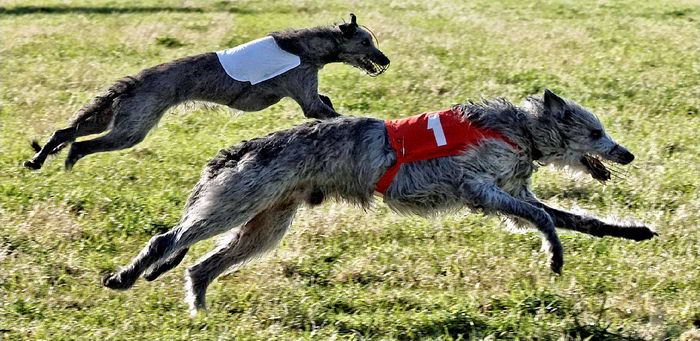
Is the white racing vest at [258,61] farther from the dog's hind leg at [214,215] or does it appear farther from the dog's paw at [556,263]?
the dog's paw at [556,263]

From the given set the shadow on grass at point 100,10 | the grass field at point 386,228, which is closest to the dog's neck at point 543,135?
the grass field at point 386,228

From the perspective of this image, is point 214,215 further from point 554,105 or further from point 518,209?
point 554,105

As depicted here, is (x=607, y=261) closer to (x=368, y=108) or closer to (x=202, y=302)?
(x=202, y=302)

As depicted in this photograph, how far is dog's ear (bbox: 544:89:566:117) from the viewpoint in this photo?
698 centimetres

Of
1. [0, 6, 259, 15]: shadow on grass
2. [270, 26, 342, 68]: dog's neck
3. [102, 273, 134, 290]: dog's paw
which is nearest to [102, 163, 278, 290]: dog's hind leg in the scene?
[102, 273, 134, 290]: dog's paw

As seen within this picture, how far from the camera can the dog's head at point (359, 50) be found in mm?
9727

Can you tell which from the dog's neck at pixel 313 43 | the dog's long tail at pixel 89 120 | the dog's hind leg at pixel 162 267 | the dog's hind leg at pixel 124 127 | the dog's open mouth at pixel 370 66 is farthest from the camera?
the dog's open mouth at pixel 370 66

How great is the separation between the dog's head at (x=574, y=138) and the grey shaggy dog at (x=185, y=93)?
281cm

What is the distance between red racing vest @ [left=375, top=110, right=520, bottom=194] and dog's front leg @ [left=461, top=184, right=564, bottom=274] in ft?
1.03

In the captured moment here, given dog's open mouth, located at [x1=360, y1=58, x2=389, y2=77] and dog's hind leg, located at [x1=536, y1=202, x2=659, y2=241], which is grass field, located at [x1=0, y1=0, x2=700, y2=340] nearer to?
dog's hind leg, located at [x1=536, y1=202, x2=659, y2=241]

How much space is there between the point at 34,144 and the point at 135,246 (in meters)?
1.89

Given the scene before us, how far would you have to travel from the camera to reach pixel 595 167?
23.6 feet

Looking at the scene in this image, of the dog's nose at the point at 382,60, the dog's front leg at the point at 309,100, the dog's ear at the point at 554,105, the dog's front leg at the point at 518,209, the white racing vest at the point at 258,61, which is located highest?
the dog's ear at the point at 554,105

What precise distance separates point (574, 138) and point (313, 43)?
335 cm
